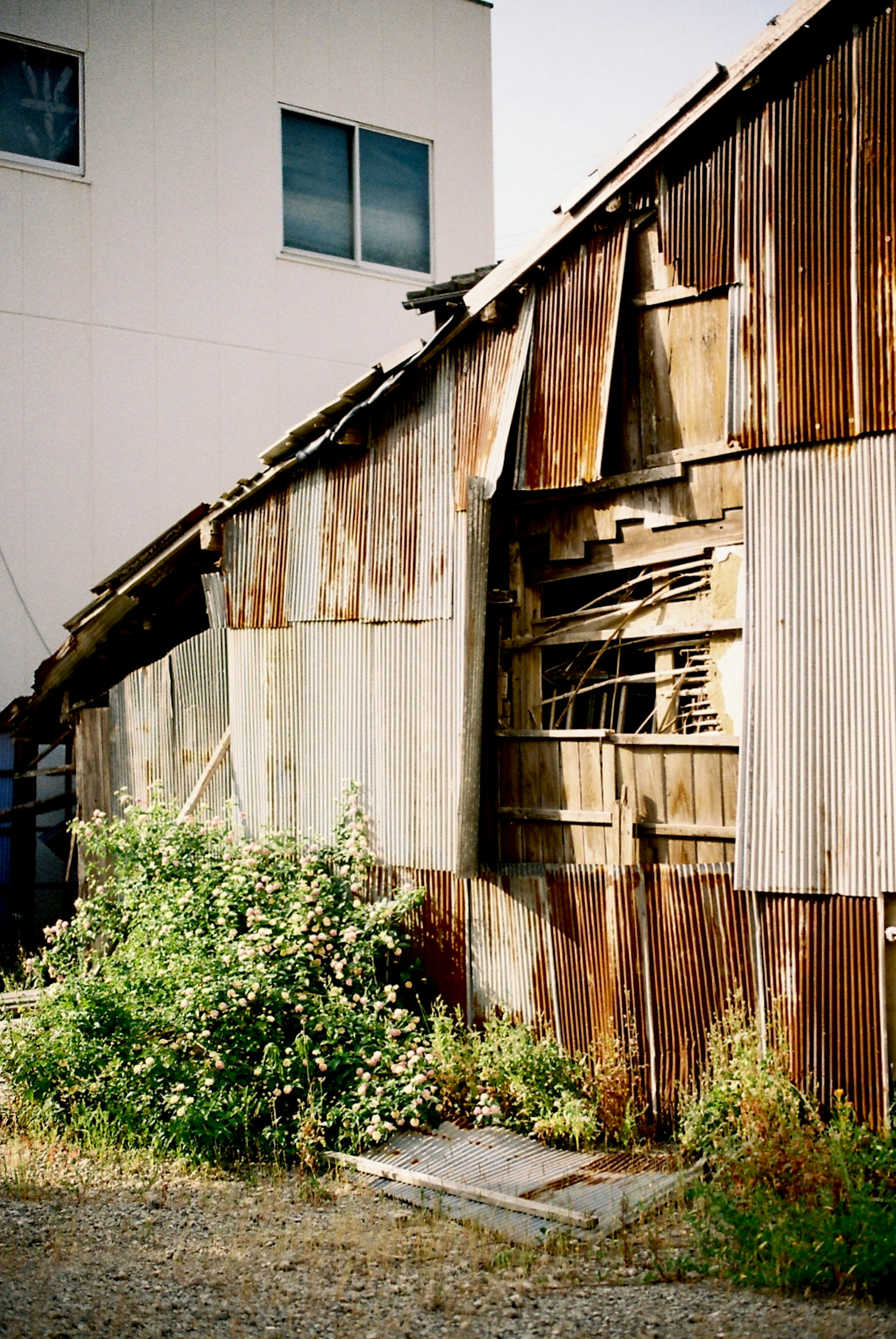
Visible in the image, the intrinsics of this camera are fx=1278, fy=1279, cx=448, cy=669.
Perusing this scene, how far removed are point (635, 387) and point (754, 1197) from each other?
479cm

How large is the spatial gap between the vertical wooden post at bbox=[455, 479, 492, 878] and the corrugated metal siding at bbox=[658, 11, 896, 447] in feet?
6.14

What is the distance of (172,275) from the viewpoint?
14461 mm

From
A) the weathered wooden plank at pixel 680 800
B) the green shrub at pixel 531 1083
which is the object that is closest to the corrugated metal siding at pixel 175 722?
the green shrub at pixel 531 1083

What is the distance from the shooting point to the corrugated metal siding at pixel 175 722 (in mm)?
10859

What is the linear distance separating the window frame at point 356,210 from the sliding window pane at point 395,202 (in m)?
→ 0.03

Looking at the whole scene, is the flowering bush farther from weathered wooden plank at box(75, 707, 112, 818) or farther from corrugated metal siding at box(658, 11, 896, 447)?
corrugated metal siding at box(658, 11, 896, 447)

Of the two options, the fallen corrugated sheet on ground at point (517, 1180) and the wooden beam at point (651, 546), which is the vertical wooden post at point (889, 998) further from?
the wooden beam at point (651, 546)

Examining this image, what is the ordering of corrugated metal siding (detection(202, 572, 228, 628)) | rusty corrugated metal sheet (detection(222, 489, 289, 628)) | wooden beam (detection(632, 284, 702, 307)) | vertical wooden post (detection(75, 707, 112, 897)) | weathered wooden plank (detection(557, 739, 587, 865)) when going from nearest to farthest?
wooden beam (detection(632, 284, 702, 307))
weathered wooden plank (detection(557, 739, 587, 865))
rusty corrugated metal sheet (detection(222, 489, 289, 628))
corrugated metal siding (detection(202, 572, 228, 628))
vertical wooden post (detection(75, 707, 112, 897))

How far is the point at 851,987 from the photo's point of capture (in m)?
6.91

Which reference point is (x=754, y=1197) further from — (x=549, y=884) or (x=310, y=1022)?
(x=310, y=1022)

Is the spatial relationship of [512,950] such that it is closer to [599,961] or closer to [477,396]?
[599,961]

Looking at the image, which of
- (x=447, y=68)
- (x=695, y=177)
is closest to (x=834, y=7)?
(x=695, y=177)

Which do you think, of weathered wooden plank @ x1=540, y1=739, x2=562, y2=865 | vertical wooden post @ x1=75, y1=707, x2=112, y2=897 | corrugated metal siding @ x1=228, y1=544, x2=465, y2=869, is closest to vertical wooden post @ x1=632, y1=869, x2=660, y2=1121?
weathered wooden plank @ x1=540, y1=739, x2=562, y2=865

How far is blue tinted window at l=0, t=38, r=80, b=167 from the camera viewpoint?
13.6 m
